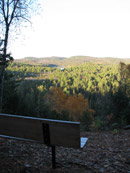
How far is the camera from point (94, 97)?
7556cm

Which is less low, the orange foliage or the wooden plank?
the wooden plank

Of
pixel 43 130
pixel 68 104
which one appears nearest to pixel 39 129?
pixel 43 130

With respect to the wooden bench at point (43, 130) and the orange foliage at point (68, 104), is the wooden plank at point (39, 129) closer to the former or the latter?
A: the wooden bench at point (43, 130)

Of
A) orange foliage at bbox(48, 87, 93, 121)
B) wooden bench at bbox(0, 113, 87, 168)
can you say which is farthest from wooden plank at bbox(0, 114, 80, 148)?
orange foliage at bbox(48, 87, 93, 121)

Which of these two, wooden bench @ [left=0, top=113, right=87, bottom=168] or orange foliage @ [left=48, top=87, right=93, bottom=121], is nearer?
wooden bench @ [left=0, top=113, right=87, bottom=168]

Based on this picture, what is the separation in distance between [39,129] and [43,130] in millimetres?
109

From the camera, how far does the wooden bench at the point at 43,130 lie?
264 centimetres

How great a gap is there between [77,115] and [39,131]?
42565 millimetres

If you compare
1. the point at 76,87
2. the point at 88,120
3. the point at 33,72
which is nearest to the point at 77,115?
the point at 88,120

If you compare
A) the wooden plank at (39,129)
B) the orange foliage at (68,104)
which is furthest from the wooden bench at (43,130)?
the orange foliage at (68,104)

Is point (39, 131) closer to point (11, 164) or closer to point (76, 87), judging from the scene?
point (11, 164)

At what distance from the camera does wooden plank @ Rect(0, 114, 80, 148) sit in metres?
2.63

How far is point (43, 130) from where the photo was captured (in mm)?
2771

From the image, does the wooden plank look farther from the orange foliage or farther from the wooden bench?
the orange foliage
